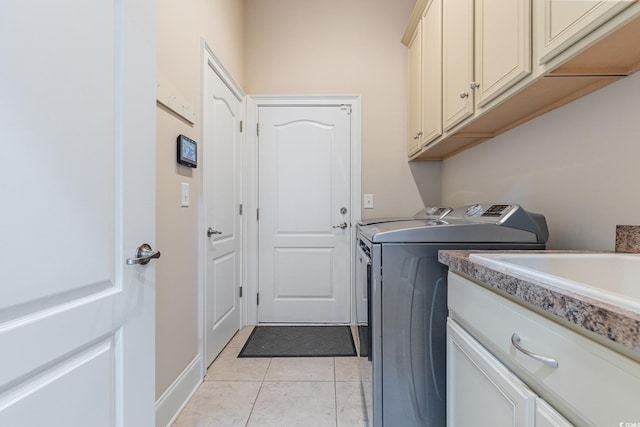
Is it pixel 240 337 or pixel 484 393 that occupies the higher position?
pixel 484 393

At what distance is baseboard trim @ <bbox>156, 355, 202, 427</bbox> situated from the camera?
136 cm

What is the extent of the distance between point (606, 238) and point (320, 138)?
2.08 meters

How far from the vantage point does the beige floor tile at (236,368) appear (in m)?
1.84

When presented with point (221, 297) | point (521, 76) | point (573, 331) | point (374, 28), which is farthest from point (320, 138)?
point (573, 331)

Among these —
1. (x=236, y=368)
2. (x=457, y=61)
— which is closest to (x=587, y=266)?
(x=457, y=61)

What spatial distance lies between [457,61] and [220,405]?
2230mm

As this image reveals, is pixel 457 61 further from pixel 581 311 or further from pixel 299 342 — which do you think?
pixel 299 342

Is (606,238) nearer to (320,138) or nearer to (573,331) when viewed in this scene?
(573,331)

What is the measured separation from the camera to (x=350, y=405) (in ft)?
5.18

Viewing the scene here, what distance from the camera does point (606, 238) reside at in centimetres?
104

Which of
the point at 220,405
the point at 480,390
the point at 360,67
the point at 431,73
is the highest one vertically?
the point at 360,67

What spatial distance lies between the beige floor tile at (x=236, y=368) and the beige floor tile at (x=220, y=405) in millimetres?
53

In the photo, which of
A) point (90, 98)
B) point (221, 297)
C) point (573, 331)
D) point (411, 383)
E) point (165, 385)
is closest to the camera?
point (573, 331)

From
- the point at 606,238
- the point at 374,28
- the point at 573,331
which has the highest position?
the point at 374,28
